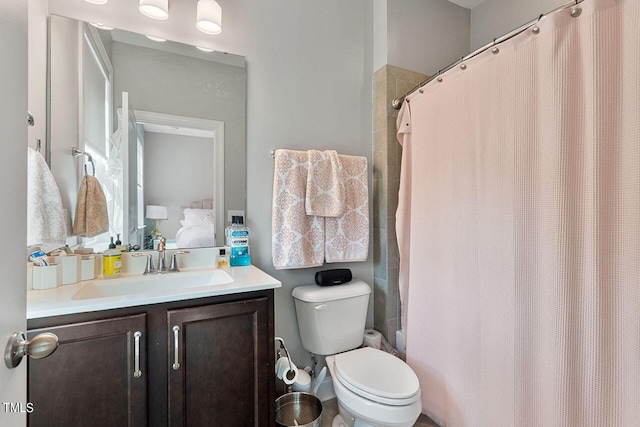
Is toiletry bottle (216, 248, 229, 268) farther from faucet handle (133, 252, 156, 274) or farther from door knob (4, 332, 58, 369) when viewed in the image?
door knob (4, 332, 58, 369)

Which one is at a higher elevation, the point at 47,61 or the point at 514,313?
the point at 47,61

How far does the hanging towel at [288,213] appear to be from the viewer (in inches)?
63.1

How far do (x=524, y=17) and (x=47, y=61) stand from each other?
269 centimetres

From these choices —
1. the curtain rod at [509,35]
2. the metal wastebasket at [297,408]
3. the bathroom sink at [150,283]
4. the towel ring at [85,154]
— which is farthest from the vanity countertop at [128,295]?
the curtain rod at [509,35]

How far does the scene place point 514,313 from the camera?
1175 mm

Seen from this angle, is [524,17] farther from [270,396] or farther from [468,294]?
[270,396]

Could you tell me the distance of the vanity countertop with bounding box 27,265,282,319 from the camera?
2.94 ft

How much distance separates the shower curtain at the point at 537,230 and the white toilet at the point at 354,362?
0.33 metres

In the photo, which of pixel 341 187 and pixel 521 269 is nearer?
pixel 521 269

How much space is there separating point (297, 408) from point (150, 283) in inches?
41.1

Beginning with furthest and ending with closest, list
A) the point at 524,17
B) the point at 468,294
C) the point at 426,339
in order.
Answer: the point at 524,17, the point at 426,339, the point at 468,294

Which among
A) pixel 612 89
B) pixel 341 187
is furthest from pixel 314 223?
pixel 612 89

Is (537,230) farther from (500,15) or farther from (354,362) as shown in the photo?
(500,15)

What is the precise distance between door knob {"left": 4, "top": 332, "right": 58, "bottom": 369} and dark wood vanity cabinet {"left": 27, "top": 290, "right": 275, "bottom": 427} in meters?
0.46
